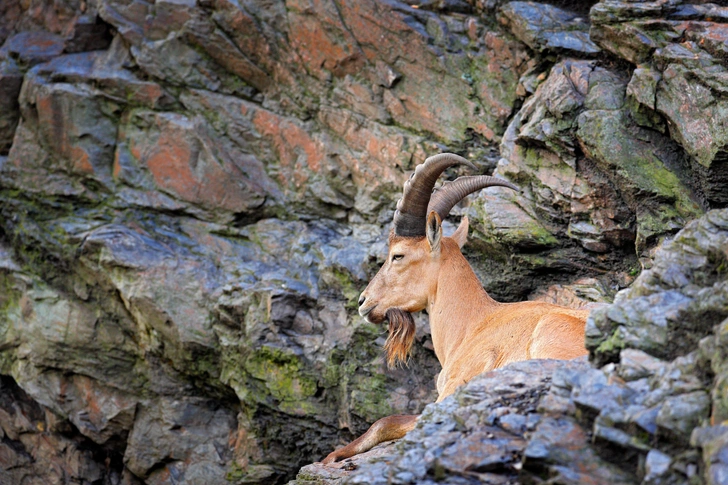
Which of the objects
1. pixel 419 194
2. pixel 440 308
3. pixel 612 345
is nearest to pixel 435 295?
pixel 440 308

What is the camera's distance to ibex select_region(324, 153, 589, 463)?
6129 millimetres

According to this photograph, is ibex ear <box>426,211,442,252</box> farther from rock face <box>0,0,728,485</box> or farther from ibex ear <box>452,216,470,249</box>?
rock face <box>0,0,728,485</box>

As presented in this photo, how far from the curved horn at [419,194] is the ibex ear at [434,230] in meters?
0.19

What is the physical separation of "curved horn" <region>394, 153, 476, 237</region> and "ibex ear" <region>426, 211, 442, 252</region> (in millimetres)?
185

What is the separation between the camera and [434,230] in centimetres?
643

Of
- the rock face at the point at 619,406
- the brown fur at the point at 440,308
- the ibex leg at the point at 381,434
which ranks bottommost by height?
the ibex leg at the point at 381,434

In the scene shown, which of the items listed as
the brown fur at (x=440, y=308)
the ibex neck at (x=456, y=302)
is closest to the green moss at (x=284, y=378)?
the brown fur at (x=440, y=308)

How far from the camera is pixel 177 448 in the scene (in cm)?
961

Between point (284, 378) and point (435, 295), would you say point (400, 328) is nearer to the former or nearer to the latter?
point (435, 295)

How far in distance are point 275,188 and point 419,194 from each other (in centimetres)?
377

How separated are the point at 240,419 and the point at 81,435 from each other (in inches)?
89.6

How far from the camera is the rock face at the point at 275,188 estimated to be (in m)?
7.23

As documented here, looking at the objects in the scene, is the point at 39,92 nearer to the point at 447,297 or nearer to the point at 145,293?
the point at 145,293

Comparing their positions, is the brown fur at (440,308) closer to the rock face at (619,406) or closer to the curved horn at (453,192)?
the curved horn at (453,192)
